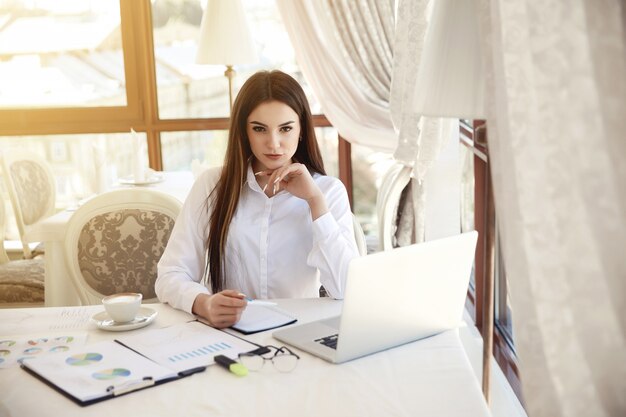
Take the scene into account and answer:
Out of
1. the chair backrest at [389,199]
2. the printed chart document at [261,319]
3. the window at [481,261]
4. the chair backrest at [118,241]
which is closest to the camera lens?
the printed chart document at [261,319]

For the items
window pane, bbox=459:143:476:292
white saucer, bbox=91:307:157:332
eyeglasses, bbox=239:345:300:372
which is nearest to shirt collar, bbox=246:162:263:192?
white saucer, bbox=91:307:157:332

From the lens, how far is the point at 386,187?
145 inches

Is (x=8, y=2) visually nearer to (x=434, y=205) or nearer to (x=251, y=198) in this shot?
(x=434, y=205)

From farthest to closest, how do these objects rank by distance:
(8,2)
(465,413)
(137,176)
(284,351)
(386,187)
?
(8,2) → (137,176) → (386,187) → (284,351) → (465,413)

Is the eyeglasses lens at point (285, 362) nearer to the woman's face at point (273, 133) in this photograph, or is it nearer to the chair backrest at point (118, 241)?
the woman's face at point (273, 133)

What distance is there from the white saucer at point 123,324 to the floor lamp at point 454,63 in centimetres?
80

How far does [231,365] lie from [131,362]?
0.68 feet

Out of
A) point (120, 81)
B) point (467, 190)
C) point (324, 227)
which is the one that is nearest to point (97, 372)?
point (324, 227)

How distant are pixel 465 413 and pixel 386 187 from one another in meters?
2.42

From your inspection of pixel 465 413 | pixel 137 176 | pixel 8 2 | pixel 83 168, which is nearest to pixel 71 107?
pixel 83 168

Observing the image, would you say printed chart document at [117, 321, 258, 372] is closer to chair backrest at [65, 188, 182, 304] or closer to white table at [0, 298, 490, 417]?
white table at [0, 298, 490, 417]

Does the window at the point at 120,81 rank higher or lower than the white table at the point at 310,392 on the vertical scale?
higher

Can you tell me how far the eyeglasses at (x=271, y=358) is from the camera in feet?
4.93

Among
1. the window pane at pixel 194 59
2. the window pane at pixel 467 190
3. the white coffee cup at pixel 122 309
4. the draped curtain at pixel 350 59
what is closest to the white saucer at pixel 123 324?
the white coffee cup at pixel 122 309
